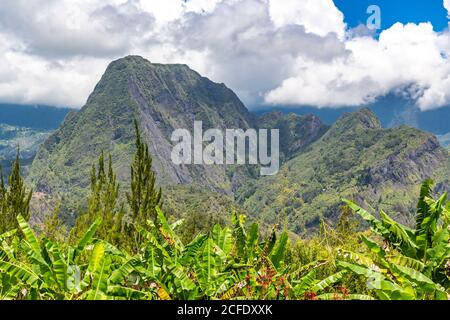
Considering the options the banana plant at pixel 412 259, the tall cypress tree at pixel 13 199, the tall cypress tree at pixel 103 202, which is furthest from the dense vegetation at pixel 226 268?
the tall cypress tree at pixel 13 199

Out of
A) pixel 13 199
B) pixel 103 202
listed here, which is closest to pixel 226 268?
pixel 13 199

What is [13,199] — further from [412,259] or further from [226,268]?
[412,259]

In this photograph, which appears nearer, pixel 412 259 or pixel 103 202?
pixel 412 259

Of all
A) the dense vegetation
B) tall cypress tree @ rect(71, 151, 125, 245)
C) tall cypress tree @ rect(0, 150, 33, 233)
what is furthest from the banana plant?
tall cypress tree @ rect(0, 150, 33, 233)

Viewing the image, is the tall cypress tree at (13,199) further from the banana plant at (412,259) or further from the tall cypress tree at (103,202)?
the banana plant at (412,259)

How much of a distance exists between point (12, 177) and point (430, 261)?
62.4ft

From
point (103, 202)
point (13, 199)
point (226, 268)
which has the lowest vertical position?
point (226, 268)

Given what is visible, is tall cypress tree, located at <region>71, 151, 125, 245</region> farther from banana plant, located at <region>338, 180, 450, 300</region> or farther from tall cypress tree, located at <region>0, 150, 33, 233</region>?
banana plant, located at <region>338, 180, 450, 300</region>

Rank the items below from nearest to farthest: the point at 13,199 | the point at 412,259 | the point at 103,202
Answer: the point at 412,259
the point at 13,199
the point at 103,202

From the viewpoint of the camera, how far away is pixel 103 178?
22094 millimetres

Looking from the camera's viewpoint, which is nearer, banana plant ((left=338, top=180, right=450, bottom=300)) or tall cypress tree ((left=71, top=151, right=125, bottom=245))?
banana plant ((left=338, top=180, right=450, bottom=300))

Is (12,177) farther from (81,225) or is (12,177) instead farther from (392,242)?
(392,242)

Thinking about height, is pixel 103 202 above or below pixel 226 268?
above

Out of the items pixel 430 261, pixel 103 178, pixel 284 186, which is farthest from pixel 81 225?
pixel 430 261
